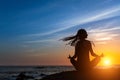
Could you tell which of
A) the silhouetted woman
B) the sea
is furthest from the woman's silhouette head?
the sea

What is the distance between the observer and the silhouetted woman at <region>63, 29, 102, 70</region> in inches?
572

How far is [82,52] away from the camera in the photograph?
48.4ft

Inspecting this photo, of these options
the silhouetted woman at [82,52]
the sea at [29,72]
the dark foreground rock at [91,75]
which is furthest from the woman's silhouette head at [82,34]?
the sea at [29,72]

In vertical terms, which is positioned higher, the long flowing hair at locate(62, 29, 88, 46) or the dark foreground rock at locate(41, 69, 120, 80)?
the long flowing hair at locate(62, 29, 88, 46)

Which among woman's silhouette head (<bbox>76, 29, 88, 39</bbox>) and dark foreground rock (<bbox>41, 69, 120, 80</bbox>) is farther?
woman's silhouette head (<bbox>76, 29, 88, 39</bbox>)

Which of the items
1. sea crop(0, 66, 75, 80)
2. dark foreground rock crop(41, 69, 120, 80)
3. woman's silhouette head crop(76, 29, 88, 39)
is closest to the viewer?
dark foreground rock crop(41, 69, 120, 80)

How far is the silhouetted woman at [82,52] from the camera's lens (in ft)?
47.7

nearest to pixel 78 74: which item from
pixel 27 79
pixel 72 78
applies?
pixel 72 78

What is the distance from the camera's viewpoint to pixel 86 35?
47.7ft

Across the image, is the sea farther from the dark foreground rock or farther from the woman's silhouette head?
the woman's silhouette head

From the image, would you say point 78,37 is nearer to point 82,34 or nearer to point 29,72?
point 82,34

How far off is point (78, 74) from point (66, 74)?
2.21 ft

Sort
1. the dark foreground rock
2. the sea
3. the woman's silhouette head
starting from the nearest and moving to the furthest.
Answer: the dark foreground rock < the woman's silhouette head < the sea

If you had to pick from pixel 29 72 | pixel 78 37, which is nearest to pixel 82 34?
pixel 78 37
